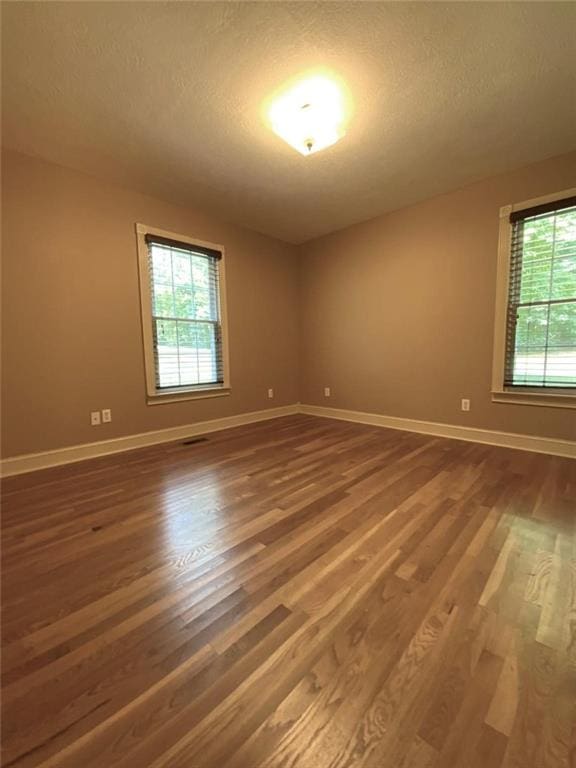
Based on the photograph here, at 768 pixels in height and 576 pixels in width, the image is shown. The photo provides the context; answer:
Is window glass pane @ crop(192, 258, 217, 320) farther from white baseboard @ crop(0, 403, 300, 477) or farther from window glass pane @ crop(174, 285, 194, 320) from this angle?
white baseboard @ crop(0, 403, 300, 477)

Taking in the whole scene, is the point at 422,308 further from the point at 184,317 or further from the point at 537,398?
the point at 184,317

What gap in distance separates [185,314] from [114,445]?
161 cm

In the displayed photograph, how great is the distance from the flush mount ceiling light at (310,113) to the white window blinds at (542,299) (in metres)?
2.03

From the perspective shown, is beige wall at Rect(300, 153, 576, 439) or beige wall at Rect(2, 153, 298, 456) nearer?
beige wall at Rect(2, 153, 298, 456)

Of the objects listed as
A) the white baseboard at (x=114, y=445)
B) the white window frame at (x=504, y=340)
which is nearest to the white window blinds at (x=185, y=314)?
the white baseboard at (x=114, y=445)

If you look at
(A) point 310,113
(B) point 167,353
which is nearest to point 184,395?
(B) point 167,353

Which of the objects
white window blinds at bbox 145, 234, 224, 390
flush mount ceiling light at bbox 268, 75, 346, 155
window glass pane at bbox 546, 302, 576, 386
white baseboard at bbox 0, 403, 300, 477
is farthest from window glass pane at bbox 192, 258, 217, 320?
window glass pane at bbox 546, 302, 576, 386

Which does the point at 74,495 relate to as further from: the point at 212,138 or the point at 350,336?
the point at 350,336

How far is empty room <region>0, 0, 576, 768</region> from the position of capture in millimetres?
934

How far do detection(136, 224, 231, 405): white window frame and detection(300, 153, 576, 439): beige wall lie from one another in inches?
57.9

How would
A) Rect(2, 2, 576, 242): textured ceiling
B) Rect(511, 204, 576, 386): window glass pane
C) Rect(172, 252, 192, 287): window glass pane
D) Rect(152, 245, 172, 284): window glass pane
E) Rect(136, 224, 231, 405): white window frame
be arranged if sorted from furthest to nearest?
Rect(172, 252, 192, 287): window glass pane → Rect(152, 245, 172, 284): window glass pane → Rect(136, 224, 231, 405): white window frame → Rect(511, 204, 576, 386): window glass pane → Rect(2, 2, 576, 242): textured ceiling

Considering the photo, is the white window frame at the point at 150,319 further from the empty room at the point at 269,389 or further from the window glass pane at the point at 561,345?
the window glass pane at the point at 561,345

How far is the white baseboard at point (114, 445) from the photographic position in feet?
8.79

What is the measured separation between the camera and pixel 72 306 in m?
2.91
